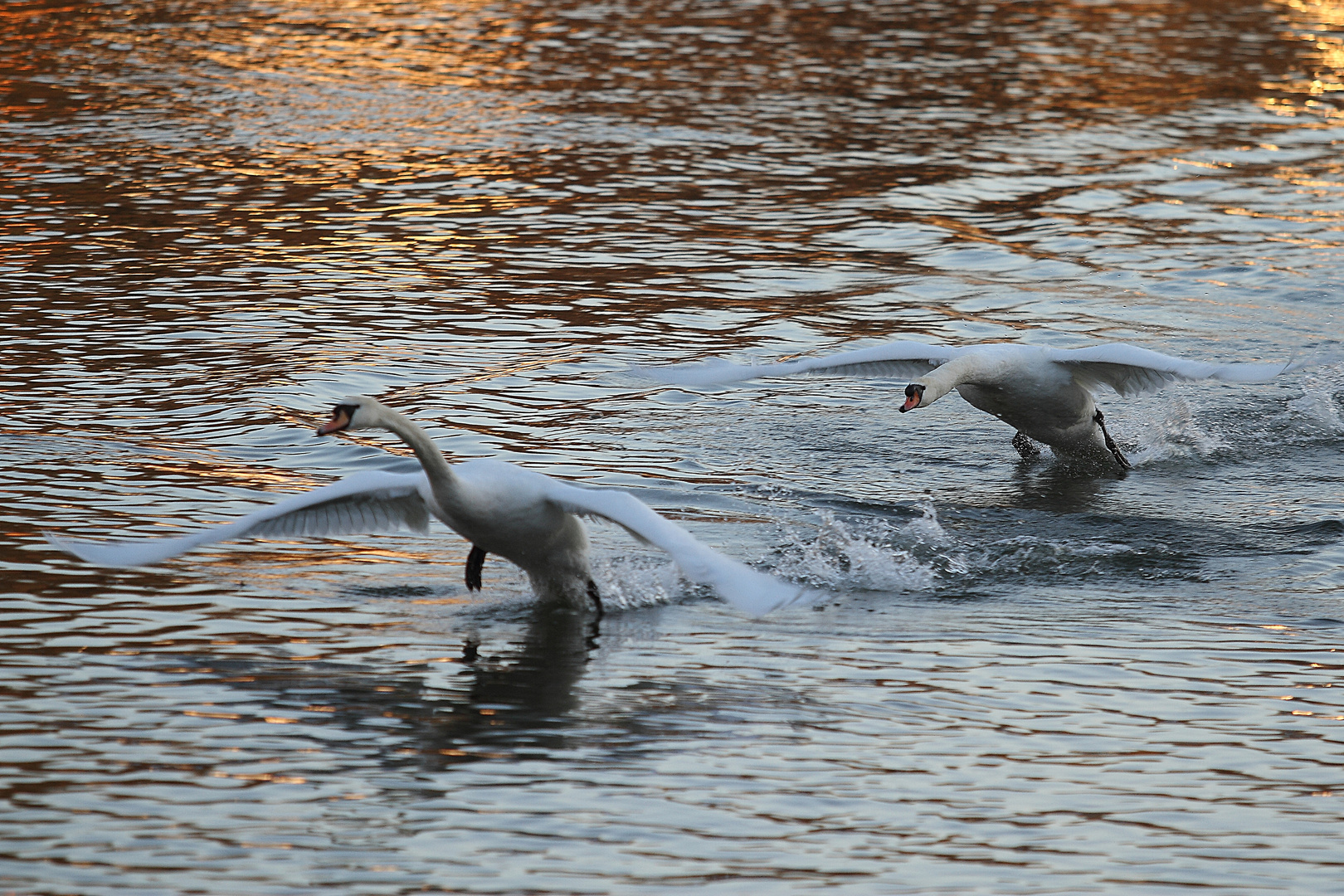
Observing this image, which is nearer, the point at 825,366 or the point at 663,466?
the point at 663,466

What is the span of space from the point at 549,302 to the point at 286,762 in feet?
28.1

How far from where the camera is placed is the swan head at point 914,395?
11062 mm

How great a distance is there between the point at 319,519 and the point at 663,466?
2985 millimetres

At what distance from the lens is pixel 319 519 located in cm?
941

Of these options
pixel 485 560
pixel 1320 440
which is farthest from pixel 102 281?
pixel 1320 440

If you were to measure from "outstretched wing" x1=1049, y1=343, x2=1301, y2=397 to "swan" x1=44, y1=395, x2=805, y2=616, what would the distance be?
3.84m

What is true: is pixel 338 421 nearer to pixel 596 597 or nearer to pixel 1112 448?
pixel 596 597

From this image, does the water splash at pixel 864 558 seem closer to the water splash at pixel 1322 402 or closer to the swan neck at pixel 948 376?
the swan neck at pixel 948 376

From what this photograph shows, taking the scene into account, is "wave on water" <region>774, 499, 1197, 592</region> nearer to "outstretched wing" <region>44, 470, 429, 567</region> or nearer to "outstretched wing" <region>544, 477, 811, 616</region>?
"outstretched wing" <region>544, 477, 811, 616</region>

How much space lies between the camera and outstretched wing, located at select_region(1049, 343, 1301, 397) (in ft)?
35.1

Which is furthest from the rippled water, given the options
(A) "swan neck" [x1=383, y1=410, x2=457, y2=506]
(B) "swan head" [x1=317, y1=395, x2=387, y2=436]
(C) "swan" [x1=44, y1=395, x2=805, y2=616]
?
(B) "swan head" [x1=317, y1=395, x2=387, y2=436]

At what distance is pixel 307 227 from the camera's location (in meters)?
17.5

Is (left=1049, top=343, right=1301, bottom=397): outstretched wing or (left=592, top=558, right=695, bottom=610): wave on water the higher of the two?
(left=1049, top=343, right=1301, bottom=397): outstretched wing

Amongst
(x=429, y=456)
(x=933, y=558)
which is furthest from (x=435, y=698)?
(x=933, y=558)
